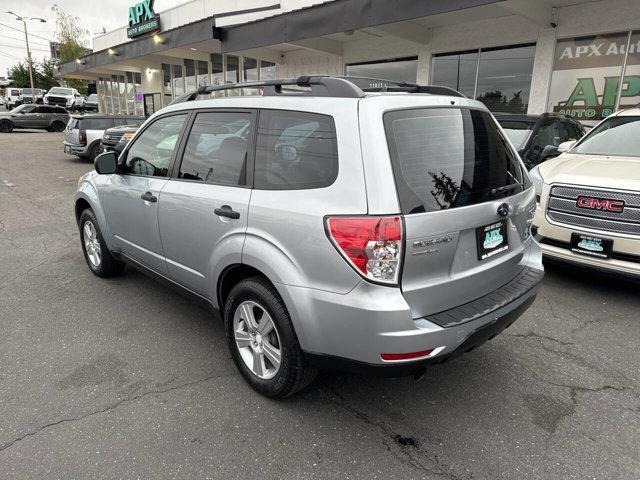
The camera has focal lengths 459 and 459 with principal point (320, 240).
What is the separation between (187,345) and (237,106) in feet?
5.81

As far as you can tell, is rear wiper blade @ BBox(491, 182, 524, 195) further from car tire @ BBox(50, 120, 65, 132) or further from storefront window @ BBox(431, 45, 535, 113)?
car tire @ BBox(50, 120, 65, 132)

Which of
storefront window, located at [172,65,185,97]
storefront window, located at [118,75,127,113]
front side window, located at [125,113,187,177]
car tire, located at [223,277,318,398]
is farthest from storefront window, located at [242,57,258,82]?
car tire, located at [223,277,318,398]

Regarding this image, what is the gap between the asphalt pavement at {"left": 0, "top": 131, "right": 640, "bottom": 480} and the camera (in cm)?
229

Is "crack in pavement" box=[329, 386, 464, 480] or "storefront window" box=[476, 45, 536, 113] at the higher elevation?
"storefront window" box=[476, 45, 536, 113]

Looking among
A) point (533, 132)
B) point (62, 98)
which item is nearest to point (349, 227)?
point (533, 132)

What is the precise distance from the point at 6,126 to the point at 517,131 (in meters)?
30.2

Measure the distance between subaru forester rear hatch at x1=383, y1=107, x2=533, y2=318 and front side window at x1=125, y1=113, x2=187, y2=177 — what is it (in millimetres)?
1864

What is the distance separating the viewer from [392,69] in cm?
1340

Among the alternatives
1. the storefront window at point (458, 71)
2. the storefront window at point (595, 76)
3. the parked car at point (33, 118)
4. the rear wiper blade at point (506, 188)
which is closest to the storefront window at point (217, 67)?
the storefront window at point (458, 71)

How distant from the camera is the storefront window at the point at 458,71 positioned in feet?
37.7

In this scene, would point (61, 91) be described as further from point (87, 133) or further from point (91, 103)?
point (87, 133)

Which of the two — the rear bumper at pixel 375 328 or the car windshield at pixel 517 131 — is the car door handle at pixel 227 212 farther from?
the car windshield at pixel 517 131

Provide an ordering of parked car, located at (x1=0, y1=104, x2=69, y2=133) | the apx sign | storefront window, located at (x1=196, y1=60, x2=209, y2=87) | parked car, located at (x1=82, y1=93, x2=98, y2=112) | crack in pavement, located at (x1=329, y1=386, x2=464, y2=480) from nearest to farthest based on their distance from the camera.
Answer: crack in pavement, located at (x1=329, y1=386, x2=464, y2=480), storefront window, located at (x1=196, y1=60, x2=209, y2=87), the apx sign, parked car, located at (x1=0, y1=104, x2=69, y2=133), parked car, located at (x1=82, y1=93, x2=98, y2=112)

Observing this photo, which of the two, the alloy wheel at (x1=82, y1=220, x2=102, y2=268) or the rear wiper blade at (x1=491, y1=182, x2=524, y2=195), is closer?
the rear wiper blade at (x1=491, y1=182, x2=524, y2=195)
